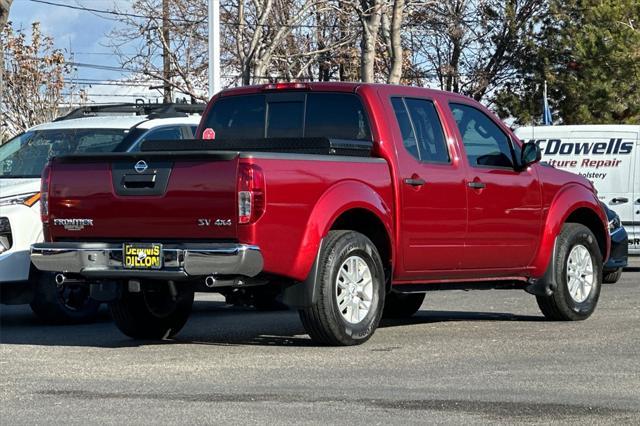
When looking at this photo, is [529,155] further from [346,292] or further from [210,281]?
[210,281]

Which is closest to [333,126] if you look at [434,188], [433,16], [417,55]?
[434,188]

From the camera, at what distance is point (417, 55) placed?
158 feet

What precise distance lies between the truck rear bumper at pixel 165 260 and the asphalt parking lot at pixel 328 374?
2.00ft

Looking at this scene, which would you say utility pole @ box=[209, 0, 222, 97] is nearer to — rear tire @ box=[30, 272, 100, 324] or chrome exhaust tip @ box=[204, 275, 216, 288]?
rear tire @ box=[30, 272, 100, 324]

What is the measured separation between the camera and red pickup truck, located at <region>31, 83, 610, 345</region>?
952cm

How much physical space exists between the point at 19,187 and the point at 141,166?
2.83m

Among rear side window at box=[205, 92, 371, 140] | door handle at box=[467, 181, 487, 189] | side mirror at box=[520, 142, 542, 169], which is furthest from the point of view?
side mirror at box=[520, 142, 542, 169]

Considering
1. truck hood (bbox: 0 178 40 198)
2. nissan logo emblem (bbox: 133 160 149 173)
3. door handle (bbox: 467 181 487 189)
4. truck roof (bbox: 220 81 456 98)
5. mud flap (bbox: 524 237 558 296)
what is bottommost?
mud flap (bbox: 524 237 558 296)

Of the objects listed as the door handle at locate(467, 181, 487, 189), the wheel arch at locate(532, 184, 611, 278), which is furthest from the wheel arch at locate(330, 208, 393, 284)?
the wheel arch at locate(532, 184, 611, 278)

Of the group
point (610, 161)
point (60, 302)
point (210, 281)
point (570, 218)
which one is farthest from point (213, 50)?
point (210, 281)

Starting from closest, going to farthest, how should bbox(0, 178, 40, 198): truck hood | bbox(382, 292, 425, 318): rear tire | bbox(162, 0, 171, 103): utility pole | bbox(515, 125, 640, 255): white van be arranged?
bbox(0, 178, 40, 198): truck hood
bbox(382, 292, 425, 318): rear tire
bbox(515, 125, 640, 255): white van
bbox(162, 0, 171, 103): utility pole

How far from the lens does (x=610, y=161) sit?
2069cm

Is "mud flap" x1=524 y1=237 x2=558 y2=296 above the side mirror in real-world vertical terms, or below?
below

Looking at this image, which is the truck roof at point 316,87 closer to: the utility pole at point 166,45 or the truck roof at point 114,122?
the truck roof at point 114,122
